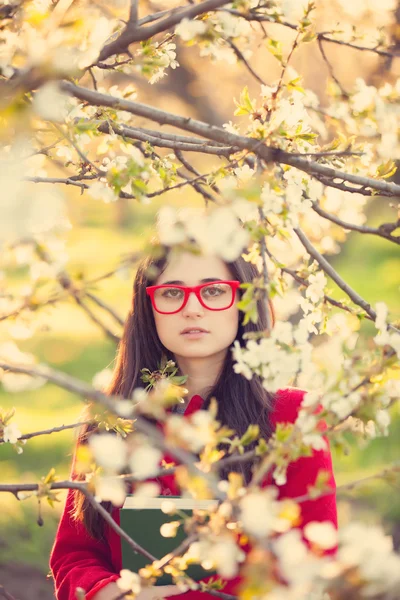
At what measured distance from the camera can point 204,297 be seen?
1.58 meters

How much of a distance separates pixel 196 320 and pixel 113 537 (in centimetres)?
54

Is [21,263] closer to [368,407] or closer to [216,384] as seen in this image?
[368,407]

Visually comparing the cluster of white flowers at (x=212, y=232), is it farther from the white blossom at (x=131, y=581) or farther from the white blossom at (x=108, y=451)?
the white blossom at (x=131, y=581)

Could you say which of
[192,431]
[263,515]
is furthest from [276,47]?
[263,515]

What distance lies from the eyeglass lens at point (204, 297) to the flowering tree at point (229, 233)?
16 centimetres

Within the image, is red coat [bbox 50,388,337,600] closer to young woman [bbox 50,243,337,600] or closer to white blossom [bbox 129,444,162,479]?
young woman [bbox 50,243,337,600]

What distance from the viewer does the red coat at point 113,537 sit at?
4.92 feet

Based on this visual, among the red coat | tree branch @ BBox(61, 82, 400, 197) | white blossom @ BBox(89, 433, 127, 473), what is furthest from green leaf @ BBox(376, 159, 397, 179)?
white blossom @ BBox(89, 433, 127, 473)

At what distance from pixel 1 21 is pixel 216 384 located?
0.97 metres

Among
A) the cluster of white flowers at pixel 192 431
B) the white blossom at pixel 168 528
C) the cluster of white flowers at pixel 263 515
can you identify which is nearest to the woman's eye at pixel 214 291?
the white blossom at pixel 168 528

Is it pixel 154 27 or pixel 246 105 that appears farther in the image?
pixel 246 105

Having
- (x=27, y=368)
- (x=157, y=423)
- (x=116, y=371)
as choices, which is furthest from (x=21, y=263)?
(x=116, y=371)

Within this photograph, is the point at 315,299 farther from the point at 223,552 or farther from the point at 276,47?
the point at 223,552

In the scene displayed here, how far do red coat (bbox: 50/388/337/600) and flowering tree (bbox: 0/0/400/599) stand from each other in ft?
1.18
